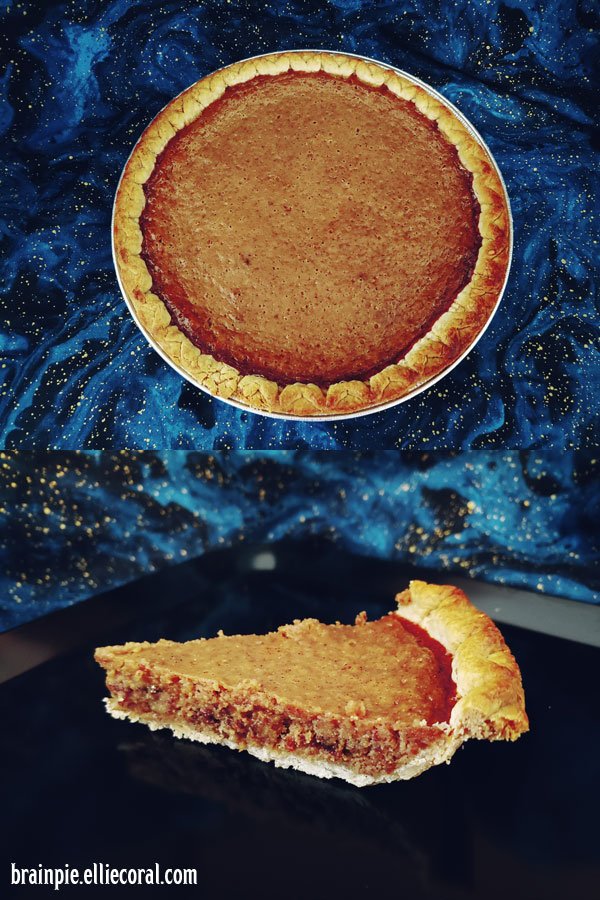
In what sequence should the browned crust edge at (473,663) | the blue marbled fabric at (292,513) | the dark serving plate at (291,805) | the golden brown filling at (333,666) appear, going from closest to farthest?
the dark serving plate at (291,805)
the browned crust edge at (473,663)
the golden brown filling at (333,666)
the blue marbled fabric at (292,513)

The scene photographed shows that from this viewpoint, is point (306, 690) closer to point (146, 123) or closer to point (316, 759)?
point (316, 759)

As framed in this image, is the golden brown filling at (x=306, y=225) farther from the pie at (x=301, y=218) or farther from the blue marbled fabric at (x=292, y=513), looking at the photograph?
the blue marbled fabric at (x=292, y=513)

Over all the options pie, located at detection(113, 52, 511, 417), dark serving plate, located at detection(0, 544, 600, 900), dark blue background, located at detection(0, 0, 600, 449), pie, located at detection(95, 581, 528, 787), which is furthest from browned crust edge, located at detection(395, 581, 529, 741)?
pie, located at detection(113, 52, 511, 417)

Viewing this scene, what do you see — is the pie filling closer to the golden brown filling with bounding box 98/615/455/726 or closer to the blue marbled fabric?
the golden brown filling with bounding box 98/615/455/726

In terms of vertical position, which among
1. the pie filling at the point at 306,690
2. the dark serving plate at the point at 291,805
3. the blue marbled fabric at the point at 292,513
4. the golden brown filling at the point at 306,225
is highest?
the golden brown filling at the point at 306,225

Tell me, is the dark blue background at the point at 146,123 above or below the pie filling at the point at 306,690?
above

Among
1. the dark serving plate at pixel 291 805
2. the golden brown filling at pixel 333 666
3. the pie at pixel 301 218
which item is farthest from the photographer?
the pie at pixel 301 218

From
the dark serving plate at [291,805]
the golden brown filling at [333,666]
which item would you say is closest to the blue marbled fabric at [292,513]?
the dark serving plate at [291,805]
